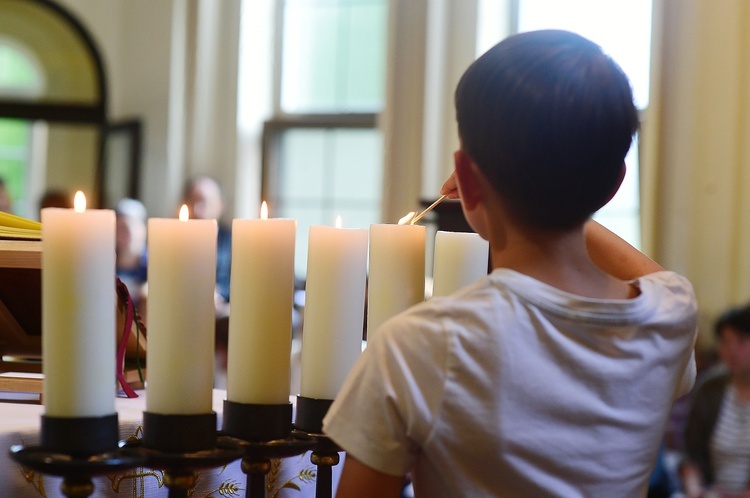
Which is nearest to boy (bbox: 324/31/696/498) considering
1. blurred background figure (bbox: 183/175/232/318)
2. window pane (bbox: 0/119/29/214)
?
blurred background figure (bbox: 183/175/232/318)

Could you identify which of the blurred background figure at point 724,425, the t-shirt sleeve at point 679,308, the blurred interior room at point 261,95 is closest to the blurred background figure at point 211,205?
the blurred interior room at point 261,95

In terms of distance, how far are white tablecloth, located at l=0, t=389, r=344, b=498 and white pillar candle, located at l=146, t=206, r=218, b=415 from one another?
189mm

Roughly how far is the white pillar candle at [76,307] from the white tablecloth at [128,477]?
0.19 m

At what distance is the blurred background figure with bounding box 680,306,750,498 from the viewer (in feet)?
10.8

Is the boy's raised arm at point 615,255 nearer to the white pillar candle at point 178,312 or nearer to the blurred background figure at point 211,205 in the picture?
the white pillar candle at point 178,312

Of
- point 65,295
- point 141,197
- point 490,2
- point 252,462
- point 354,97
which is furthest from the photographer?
point 141,197

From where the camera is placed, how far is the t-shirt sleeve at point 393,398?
649 mm

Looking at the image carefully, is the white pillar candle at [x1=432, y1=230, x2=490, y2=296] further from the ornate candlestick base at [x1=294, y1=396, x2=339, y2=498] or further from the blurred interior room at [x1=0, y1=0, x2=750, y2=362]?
the blurred interior room at [x1=0, y1=0, x2=750, y2=362]

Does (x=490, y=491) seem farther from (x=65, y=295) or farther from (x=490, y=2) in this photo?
(x=490, y=2)

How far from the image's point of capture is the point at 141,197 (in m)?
5.69

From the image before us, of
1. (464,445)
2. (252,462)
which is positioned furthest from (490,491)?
(252,462)

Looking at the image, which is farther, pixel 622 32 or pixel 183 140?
pixel 183 140

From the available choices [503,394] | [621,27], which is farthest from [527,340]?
[621,27]

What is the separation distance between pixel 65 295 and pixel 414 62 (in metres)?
4.27
